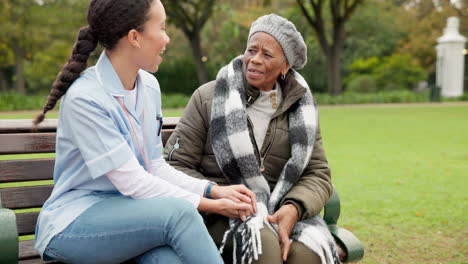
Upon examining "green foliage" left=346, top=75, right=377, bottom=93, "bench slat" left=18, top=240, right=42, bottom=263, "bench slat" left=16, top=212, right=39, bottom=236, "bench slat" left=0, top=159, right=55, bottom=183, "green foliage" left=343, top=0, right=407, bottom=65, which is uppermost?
"bench slat" left=0, top=159, right=55, bottom=183

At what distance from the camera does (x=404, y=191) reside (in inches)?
269

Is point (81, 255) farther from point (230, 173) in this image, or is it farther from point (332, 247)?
point (332, 247)

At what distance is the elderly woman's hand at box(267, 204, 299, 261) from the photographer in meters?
2.69

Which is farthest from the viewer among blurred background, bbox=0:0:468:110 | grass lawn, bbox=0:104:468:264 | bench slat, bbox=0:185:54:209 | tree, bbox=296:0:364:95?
tree, bbox=296:0:364:95

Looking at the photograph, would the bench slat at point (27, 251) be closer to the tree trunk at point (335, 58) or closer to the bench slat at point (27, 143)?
the bench slat at point (27, 143)

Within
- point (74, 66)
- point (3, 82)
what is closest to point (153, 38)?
point (74, 66)

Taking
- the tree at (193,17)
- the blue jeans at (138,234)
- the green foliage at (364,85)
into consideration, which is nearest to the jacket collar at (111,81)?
the blue jeans at (138,234)

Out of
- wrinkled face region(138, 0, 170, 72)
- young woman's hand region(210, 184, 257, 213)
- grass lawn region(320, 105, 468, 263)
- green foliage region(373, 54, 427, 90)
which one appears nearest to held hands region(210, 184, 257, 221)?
young woman's hand region(210, 184, 257, 213)

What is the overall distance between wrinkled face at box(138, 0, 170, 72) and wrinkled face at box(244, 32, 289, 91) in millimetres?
762

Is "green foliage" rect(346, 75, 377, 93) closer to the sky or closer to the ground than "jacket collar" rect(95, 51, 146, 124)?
closer to the ground

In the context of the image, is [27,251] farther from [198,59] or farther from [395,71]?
[395,71]

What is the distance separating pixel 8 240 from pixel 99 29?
903mm

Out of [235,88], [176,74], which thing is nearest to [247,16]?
[176,74]

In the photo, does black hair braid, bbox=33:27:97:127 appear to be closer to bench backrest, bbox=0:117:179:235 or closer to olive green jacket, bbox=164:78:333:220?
bench backrest, bbox=0:117:179:235
